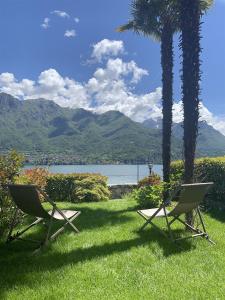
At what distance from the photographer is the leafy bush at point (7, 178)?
29.6ft

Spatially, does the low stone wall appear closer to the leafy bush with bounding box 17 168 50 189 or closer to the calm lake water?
the calm lake water

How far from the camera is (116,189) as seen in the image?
2111cm

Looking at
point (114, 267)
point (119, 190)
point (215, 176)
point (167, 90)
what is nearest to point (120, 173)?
point (119, 190)

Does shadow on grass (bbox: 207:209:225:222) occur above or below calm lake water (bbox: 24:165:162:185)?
above

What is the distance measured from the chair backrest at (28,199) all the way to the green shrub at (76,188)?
28.0 ft

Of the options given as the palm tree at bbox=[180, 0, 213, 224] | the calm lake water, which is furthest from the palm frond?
the palm tree at bbox=[180, 0, 213, 224]

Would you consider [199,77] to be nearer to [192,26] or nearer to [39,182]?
[192,26]

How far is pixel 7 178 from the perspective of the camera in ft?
32.1

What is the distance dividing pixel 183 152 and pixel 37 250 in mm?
4286

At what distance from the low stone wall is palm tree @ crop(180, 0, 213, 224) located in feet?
37.0

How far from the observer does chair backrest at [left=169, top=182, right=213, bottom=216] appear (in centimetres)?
788

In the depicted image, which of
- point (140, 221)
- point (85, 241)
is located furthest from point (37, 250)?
point (140, 221)

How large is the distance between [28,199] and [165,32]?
11537 mm

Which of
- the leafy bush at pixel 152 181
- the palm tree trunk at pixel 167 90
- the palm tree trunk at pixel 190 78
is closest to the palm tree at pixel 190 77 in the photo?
the palm tree trunk at pixel 190 78
